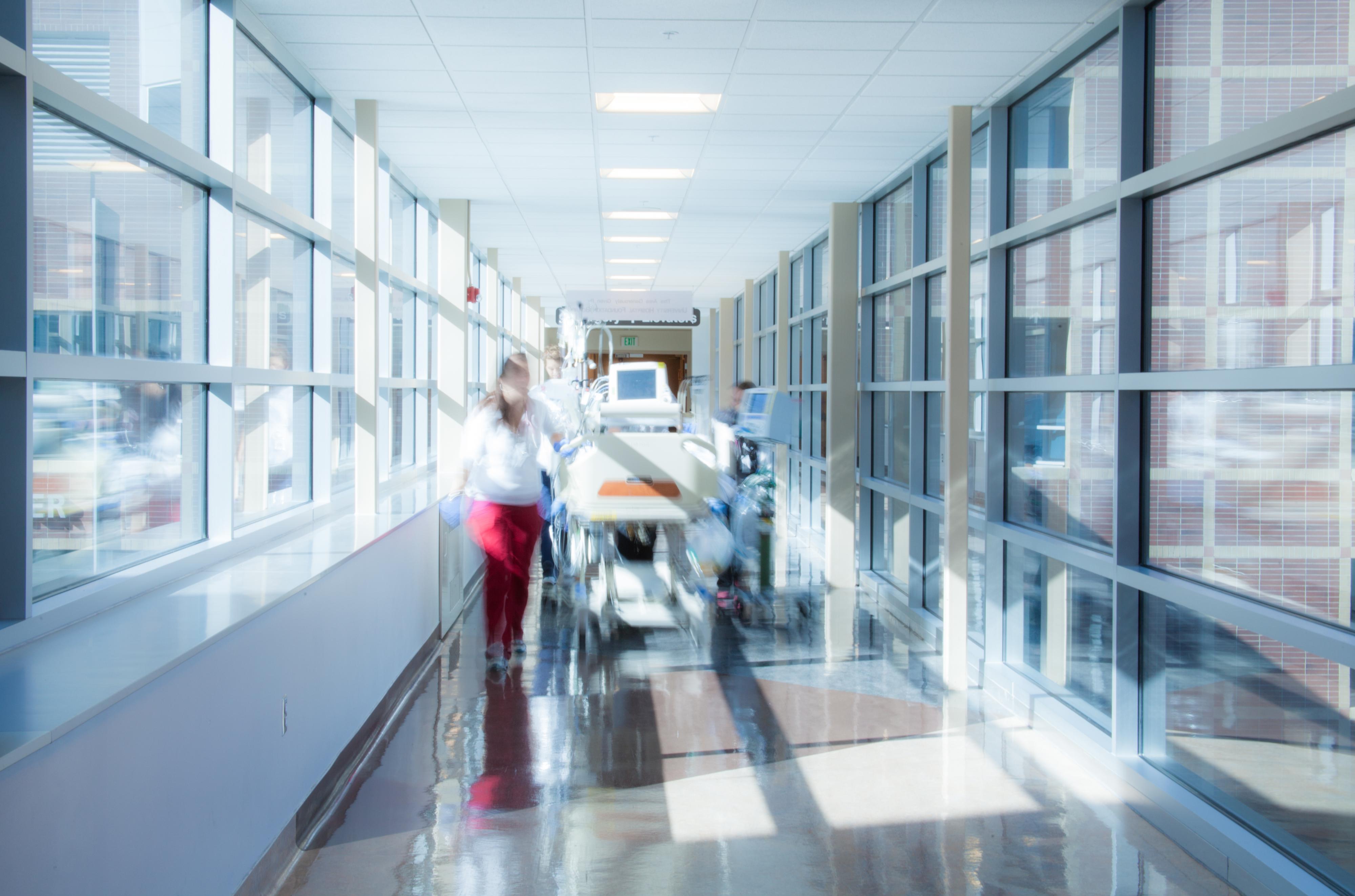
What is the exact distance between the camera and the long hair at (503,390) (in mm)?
4711

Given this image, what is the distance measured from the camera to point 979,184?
5414 mm

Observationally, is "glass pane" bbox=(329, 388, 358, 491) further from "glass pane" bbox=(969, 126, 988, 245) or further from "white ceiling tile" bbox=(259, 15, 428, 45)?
"glass pane" bbox=(969, 126, 988, 245)

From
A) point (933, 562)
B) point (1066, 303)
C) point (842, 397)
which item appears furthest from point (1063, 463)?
point (842, 397)

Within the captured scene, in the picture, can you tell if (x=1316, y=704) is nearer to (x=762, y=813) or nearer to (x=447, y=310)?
(x=762, y=813)

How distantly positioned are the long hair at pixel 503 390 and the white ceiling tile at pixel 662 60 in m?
1.33

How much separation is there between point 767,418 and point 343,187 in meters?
3.25

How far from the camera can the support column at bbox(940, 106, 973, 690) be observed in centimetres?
485

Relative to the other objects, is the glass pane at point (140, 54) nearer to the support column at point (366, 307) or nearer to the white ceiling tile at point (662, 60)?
the support column at point (366, 307)

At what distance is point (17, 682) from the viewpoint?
1.91 meters

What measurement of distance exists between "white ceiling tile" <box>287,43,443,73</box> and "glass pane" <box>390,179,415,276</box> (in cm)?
220

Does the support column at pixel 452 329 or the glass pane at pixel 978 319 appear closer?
the glass pane at pixel 978 319

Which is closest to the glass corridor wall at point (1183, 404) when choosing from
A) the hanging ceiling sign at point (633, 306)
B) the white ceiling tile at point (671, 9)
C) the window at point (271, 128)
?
the white ceiling tile at point (671, 9)

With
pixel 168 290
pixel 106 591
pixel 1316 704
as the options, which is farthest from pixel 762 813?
pixel 168 290

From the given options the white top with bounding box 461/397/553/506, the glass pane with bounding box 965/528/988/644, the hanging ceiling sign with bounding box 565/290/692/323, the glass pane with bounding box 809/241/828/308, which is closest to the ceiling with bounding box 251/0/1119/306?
the white top with bounding box 461/397/553/506
